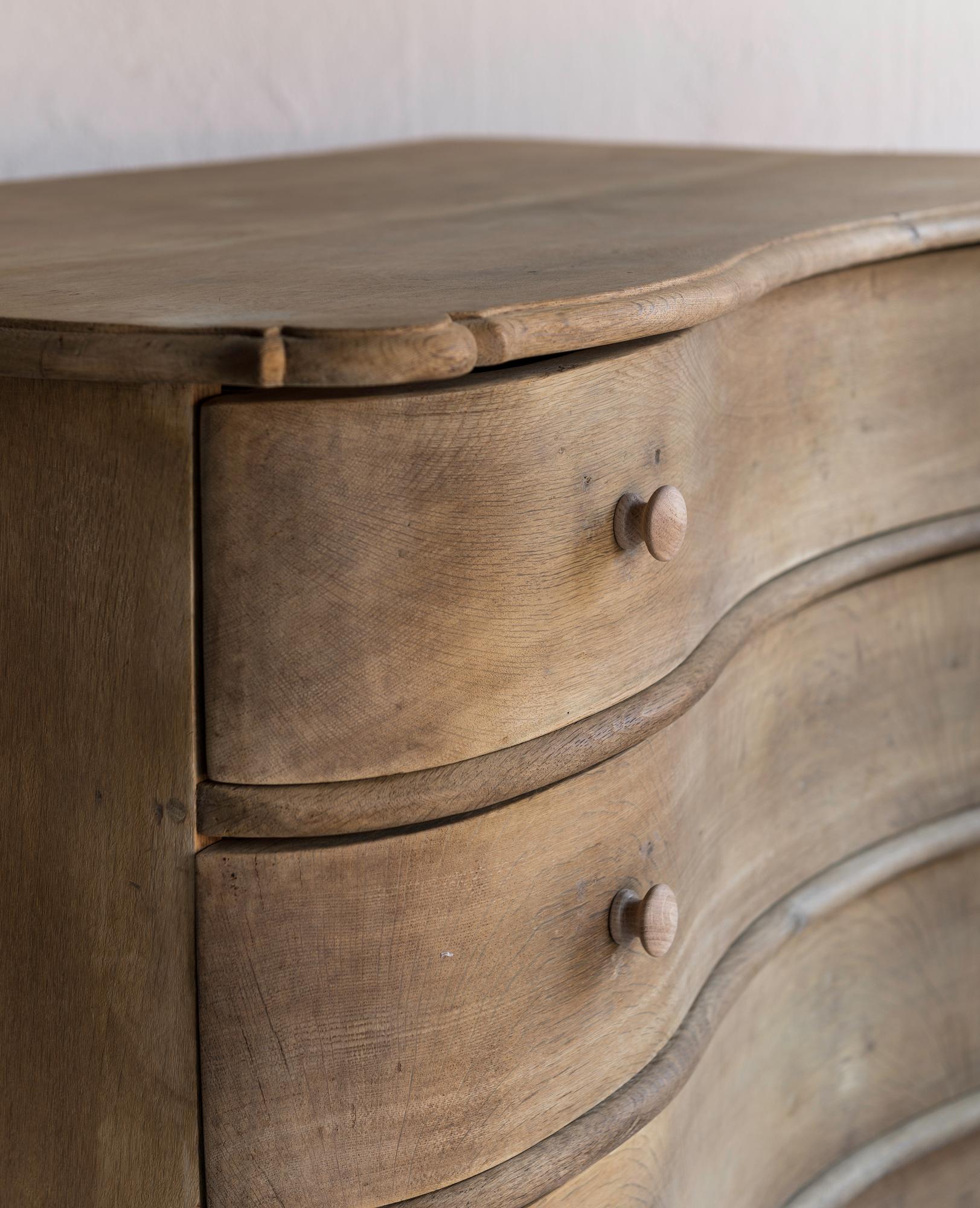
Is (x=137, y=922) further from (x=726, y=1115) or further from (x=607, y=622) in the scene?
(x=726, y=1115)

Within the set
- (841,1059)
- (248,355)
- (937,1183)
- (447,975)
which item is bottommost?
(937,1183)

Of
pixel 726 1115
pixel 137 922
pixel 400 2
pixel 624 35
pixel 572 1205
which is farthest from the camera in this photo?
pixel 624 35

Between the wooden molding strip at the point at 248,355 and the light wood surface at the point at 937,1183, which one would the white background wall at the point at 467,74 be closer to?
the wooden molding strip at the point at 248,355

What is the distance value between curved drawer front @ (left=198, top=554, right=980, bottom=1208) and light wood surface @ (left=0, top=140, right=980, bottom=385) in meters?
0.20

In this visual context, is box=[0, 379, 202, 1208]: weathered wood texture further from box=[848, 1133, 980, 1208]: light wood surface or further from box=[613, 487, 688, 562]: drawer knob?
box=[848, 1133, 980, 1208]: light wood surface

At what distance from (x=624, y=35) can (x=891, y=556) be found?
944mm

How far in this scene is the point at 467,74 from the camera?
58.6 inches

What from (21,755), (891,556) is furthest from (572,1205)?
(891,556)

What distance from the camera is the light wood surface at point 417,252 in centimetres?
49

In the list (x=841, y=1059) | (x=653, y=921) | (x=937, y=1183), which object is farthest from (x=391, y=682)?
(x=937, y=1183)

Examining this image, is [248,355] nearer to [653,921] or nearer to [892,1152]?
[653,921]

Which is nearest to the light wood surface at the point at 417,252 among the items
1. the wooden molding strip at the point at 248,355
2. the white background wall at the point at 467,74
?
the wooden molding strip at the point at 248,355

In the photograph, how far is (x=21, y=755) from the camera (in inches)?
22.3

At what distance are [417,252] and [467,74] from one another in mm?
882
